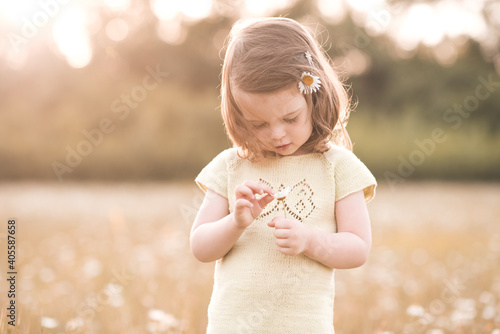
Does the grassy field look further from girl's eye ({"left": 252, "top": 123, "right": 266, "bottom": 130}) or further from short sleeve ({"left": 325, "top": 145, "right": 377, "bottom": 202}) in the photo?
girl's eye ({"left": 252, "top": 123, "right": 266, "bottom": 130})

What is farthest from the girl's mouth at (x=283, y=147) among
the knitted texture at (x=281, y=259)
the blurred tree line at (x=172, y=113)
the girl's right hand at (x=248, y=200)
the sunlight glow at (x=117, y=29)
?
the sunlight glow at (x=117, y=29)

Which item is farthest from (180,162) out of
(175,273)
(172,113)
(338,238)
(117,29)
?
(338,238)

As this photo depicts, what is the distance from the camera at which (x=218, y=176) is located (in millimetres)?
2234

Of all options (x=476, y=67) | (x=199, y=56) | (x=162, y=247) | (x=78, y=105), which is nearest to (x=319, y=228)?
(x=162, y=247)

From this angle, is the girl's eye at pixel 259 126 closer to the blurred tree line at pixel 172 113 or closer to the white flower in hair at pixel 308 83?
the white flower in hair at pixel 308 83

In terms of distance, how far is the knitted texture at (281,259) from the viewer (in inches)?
79.7

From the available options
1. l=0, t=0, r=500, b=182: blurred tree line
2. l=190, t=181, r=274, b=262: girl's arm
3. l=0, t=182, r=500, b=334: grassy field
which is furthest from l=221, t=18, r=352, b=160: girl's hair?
l=0, t=0, r=500, b=182: blurred tree line

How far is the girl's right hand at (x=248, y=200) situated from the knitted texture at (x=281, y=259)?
21 cm

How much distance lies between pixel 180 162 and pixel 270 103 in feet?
46.6

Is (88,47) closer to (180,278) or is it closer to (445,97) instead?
(445,97)

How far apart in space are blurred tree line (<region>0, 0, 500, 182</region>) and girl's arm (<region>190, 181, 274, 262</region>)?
11.1 m

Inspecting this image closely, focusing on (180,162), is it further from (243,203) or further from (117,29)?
(243,203)

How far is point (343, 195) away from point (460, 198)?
1008 cm

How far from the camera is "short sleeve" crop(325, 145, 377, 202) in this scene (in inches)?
83.9
